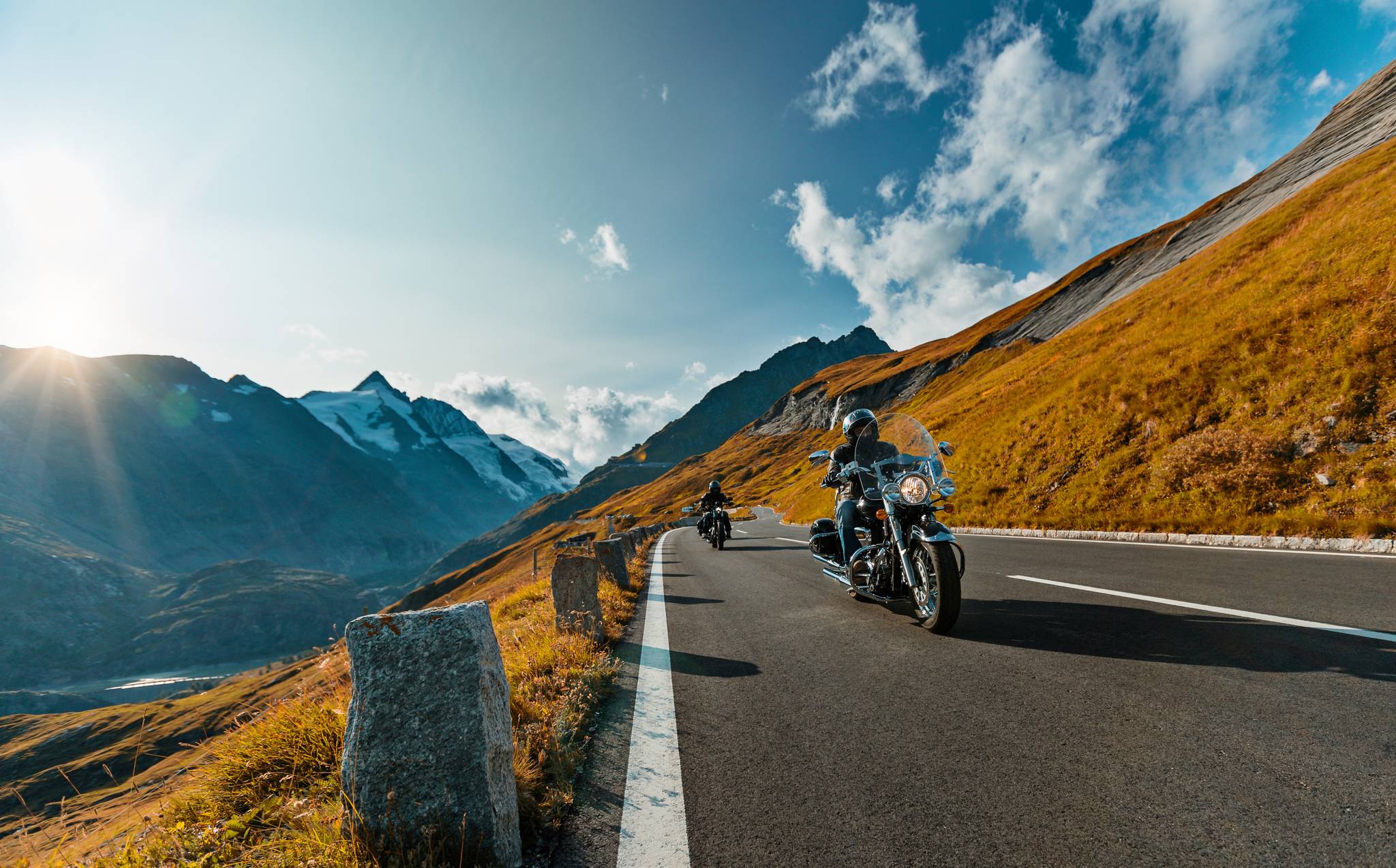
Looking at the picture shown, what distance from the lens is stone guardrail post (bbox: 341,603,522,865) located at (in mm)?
2451

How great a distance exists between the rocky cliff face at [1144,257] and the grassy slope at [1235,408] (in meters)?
30.8

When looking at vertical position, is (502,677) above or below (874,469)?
below

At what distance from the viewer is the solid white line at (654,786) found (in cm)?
248

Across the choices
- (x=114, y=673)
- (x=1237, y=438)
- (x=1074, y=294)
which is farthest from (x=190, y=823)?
(x=114, y=673)

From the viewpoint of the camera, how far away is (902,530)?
231 inches

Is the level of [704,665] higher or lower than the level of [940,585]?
lower

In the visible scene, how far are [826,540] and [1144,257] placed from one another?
84.4 meters

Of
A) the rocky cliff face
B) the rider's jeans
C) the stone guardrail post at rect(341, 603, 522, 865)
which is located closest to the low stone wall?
the rider's jeans

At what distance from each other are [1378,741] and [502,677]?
14.8ft

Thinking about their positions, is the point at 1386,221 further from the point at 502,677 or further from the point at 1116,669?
the point at 502,677

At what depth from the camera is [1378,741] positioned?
284 cm

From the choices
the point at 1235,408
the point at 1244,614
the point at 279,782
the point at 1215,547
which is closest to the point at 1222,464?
the point at 1235,408

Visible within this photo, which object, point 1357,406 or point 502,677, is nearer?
point 502,677

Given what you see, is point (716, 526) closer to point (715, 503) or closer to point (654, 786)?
point (715, 503)
